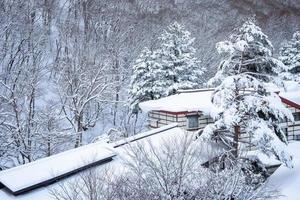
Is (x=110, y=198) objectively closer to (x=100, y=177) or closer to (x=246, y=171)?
(x=100, y=177)

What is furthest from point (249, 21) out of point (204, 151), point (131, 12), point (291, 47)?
point (131, 12)

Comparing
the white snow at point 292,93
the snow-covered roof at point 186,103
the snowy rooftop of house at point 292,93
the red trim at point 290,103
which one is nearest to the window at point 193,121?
the snow-covered roof at point 186,103

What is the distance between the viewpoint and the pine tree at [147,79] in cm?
2558

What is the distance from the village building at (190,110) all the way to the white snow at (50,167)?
6.80 m

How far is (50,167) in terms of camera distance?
440 inches

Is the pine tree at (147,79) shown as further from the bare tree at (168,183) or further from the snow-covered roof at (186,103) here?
the bare tree at (168,183)

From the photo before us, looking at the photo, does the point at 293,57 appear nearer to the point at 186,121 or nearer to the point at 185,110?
the point at 186,121

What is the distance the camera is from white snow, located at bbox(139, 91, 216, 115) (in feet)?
59.0

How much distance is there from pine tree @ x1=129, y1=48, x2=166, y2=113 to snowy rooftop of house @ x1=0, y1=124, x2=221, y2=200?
12682 mm

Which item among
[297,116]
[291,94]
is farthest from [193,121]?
[291,94]

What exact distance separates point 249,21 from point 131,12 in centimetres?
2912

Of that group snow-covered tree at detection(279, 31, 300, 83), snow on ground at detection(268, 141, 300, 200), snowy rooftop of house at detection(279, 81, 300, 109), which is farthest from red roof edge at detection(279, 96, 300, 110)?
snow-covered tree at detection(279, 31, 300, 83)

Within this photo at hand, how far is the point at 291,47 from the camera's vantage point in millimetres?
32750

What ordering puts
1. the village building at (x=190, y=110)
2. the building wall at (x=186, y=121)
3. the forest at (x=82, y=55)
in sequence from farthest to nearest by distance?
the forest at (x=82, y=55) < the building wall at (x=186, y=121) < the village building at (x=190, y=110)
